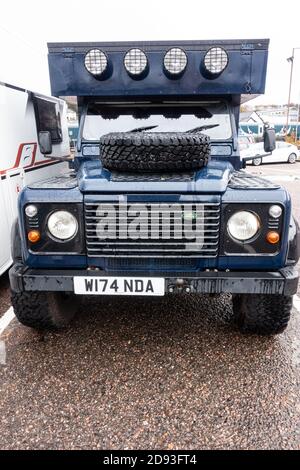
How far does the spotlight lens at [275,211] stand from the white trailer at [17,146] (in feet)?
8.54

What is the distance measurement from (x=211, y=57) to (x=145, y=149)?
1.39 metres

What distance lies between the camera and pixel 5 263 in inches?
167

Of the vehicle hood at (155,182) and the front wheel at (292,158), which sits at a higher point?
the vehicle hood at (155,182)

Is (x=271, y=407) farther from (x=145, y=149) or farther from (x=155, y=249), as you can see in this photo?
(x=145, y=149)

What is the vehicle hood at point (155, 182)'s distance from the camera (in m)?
2.52

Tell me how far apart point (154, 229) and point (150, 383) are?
1.08 m

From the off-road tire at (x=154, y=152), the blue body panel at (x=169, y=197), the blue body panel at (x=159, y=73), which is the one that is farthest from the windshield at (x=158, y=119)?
the blue body panel at (x=169, y=197)

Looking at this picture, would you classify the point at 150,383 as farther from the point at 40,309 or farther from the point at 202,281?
the point at 40,309

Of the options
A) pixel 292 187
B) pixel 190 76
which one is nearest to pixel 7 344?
pixel 190 76

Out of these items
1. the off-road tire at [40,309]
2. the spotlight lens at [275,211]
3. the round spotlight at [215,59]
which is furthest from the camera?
the round spotlight at [215,59]

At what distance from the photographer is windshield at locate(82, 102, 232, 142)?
370 centimetres

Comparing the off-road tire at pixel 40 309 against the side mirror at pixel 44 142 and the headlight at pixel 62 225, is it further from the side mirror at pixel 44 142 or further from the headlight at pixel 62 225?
the side mirror at pixel 44 142

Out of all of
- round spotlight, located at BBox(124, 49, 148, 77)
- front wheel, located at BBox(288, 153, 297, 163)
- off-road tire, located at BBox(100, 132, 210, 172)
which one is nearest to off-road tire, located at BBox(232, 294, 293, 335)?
off-road tire, located at BBox(100, 132, 210, 172)

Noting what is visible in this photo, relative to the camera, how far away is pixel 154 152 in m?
2.65
